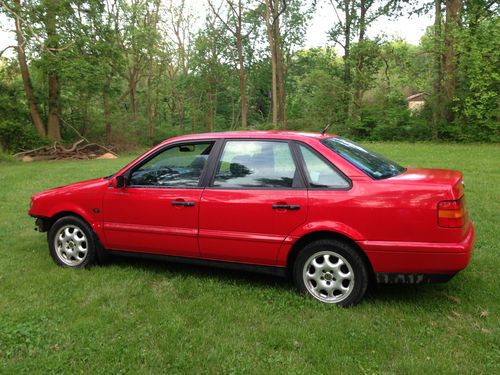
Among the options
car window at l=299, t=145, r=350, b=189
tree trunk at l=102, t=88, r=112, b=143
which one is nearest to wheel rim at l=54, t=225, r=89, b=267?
car window at l=299, t=145, r=350, b=189

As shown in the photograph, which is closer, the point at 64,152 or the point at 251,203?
the point at 251,203

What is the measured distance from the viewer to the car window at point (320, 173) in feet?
12.9

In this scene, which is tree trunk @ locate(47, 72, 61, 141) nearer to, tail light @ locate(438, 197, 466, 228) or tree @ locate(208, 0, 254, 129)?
tree @ locate(208, 0, 254, 129)

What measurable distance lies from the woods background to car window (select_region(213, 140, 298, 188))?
42.3 feet

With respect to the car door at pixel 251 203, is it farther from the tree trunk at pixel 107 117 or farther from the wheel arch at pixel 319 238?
the tree trunk at pixel 107 117

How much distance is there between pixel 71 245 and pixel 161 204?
1.44 m

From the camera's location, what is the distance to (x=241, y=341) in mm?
3412

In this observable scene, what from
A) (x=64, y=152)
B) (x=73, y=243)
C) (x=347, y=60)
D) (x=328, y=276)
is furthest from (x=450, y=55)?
(x=73, y=243)

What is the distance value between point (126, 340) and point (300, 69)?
49394 mm

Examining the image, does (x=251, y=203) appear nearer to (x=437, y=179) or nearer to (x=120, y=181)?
(x=120, y=181)

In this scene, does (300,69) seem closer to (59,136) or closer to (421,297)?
(59,136)

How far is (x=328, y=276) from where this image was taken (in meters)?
3.99

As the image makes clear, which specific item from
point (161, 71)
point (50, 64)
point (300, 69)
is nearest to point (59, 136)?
point (50, 64)

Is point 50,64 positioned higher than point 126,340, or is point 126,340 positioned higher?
point 50,64
